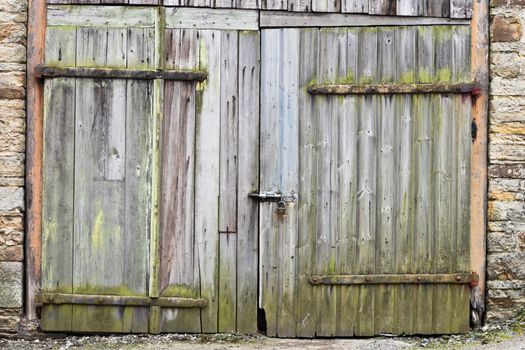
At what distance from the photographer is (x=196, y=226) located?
5.21m

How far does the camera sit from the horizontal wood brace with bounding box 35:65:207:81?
512cm

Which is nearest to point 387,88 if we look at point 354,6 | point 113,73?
point 354,6

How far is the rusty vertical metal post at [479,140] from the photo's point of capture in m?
5.23

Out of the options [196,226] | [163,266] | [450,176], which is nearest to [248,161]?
[196,226]

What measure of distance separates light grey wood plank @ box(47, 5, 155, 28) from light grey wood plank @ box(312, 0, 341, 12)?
1.12 meters

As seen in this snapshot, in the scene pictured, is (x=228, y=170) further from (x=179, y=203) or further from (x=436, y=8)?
(x=436, y=8)

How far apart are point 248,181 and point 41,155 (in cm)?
144

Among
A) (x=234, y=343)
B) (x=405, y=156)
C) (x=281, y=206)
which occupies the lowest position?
(x=234, y=343)

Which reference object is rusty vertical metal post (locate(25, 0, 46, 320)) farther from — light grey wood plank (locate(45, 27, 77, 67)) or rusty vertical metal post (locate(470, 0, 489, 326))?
rusty vertical metal post (locate(470, 0, 489, 326))

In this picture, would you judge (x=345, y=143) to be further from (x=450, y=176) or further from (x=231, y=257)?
(x=231, y=257)

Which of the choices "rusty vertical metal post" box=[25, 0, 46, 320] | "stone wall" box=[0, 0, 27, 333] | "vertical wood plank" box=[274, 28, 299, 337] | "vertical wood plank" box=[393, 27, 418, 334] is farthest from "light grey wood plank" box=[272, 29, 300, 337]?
"stone wall" box=[0, 0, 27, 333]

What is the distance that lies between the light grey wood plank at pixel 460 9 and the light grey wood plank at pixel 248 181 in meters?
1.37

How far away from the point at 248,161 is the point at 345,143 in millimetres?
685

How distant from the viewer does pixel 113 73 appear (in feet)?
16.9
